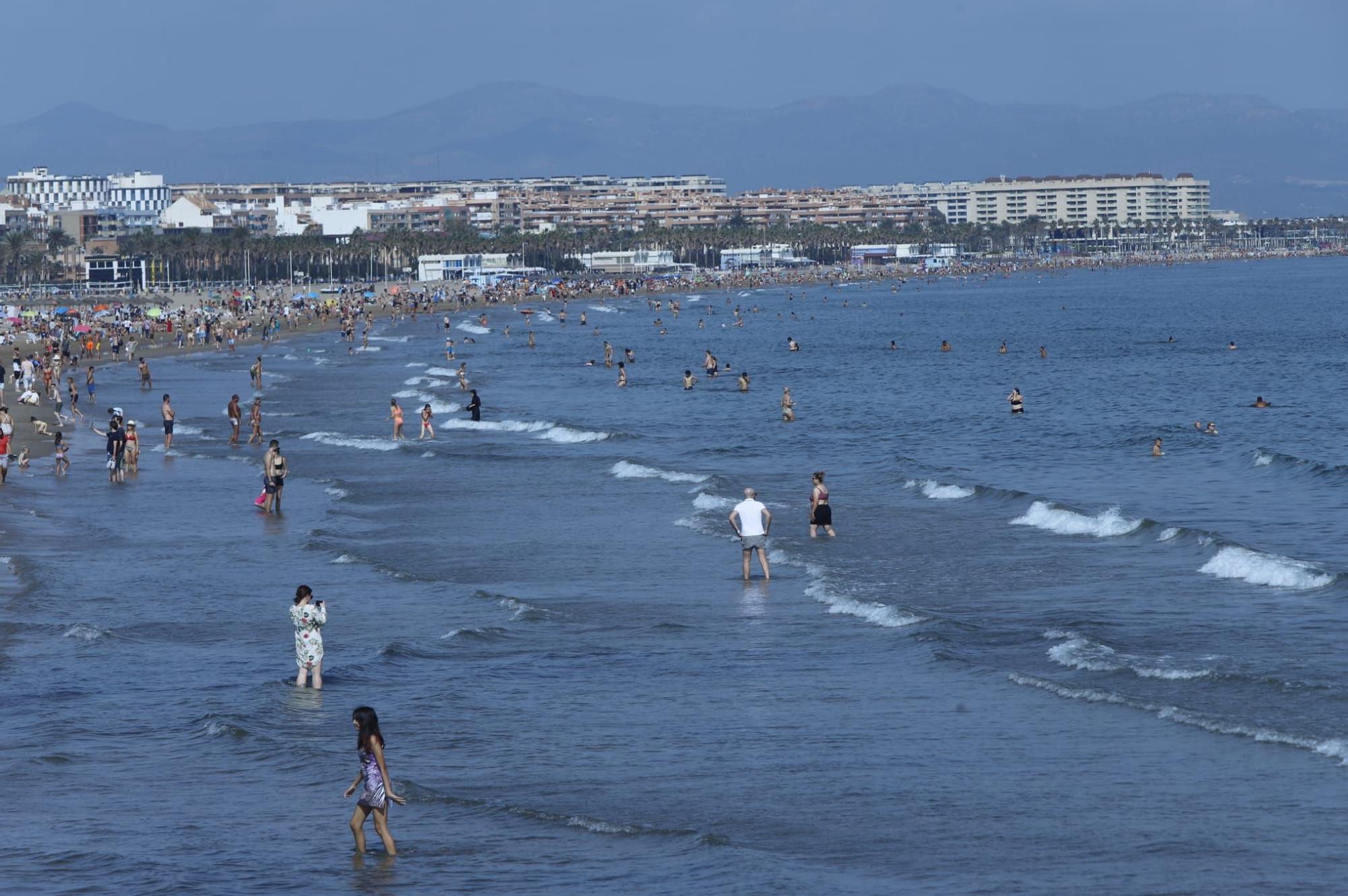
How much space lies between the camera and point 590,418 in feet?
163

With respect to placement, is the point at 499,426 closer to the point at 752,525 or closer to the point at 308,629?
the point at 752,525

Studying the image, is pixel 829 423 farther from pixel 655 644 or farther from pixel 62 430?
pixel 655 644

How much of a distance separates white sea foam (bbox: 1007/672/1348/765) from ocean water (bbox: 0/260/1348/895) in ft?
0.18

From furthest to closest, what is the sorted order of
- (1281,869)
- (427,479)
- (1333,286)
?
(1333,286)
(427,479)
(1281,869)

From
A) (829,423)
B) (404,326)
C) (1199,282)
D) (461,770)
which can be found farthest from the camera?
(1199,282)

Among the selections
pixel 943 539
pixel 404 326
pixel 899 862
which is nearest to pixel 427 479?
pixel 943 539

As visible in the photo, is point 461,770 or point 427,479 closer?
point 461,770

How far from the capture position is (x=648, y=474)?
35.1 m

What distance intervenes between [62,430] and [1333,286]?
140498 millimetres

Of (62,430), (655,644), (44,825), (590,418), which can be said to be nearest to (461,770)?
(44,825)

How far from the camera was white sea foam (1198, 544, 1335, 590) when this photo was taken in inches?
867

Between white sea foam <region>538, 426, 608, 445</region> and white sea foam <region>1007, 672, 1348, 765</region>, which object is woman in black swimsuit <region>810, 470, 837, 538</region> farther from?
white sea foam <region>538, 426, 608, 445</region>

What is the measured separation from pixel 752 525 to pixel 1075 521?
7.17 m

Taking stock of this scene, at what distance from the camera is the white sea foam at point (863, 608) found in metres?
20.1
